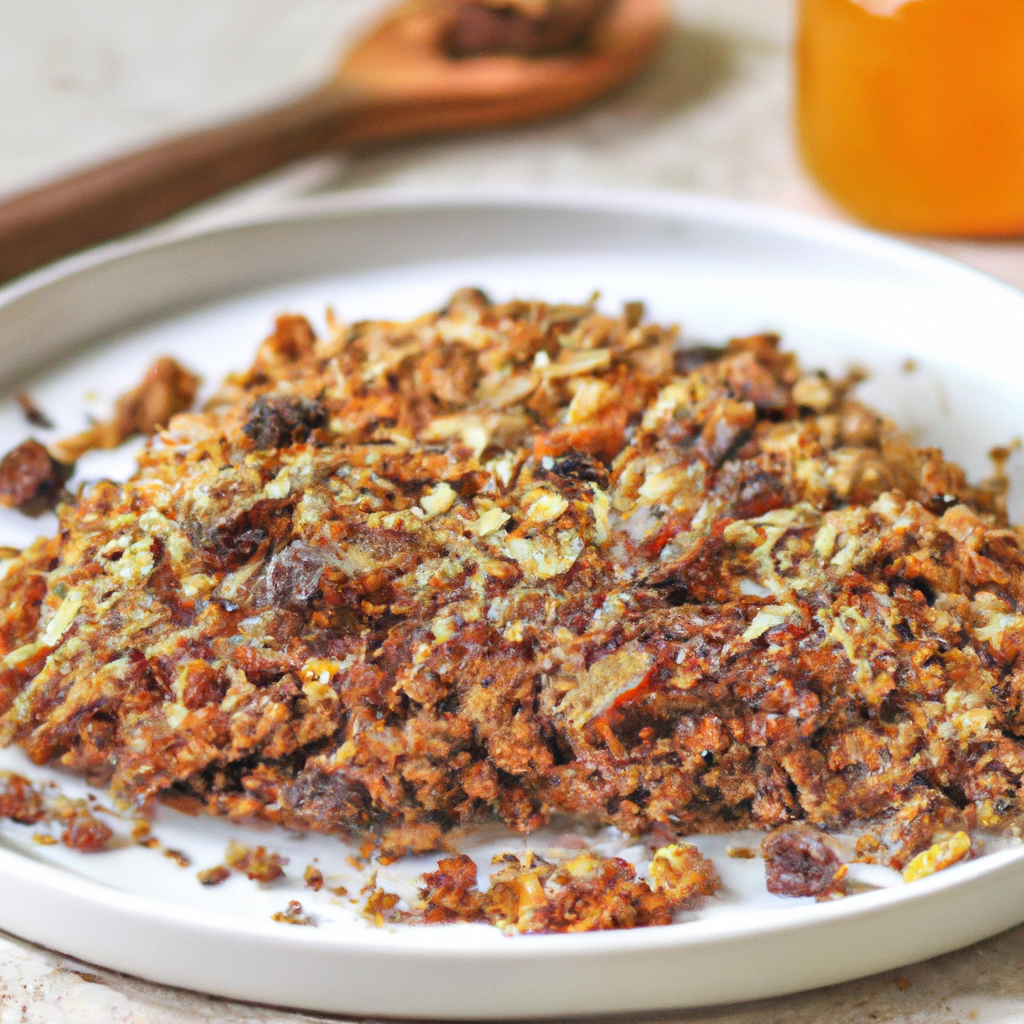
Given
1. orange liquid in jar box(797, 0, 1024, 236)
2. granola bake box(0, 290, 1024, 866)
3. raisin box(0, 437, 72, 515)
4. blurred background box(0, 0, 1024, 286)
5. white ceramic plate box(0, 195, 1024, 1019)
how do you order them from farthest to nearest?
blurred background box(0, 0, 1024, 286), orange liquid in jar box(797, 0, 1024, 236), raisin box(0, 437, 72, 515), granola bake box(0, 290, 1024, 866), white ceramic plate box(0, 195, 1024, 1019)

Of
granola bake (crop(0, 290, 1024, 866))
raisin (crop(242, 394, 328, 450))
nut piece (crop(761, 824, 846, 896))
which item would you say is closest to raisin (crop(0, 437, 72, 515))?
granola bake (crop(0, 290, 1024, 866))

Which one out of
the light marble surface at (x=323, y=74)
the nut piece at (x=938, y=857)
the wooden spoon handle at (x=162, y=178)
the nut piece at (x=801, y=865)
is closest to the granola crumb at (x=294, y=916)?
the nut piece at (x=801, y=865)

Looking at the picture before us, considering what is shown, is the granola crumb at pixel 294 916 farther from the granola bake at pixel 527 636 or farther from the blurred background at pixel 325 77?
the blurred background at pixel 325 77

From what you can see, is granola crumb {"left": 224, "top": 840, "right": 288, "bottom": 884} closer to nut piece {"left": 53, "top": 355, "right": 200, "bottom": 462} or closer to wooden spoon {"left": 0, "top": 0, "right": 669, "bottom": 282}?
nut piece {"left": 53, "top": 355, "right": 200, "bottom": 462}

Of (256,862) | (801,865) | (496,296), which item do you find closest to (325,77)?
(496,296)

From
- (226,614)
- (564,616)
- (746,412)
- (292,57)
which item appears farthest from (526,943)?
(292,57)

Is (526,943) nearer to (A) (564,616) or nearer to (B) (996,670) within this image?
(A) (564,616)
